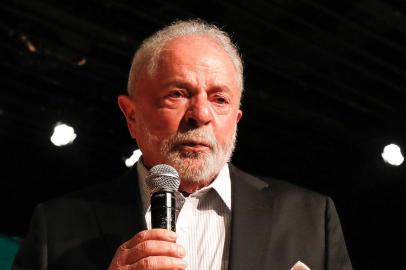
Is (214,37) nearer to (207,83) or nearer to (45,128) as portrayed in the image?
(207,83)

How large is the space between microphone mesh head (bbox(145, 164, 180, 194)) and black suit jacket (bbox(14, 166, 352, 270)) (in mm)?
312

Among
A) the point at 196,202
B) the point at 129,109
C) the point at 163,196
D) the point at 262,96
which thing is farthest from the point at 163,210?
the point at 262,96

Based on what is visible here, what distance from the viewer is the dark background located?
474 cm

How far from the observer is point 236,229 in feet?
6.40

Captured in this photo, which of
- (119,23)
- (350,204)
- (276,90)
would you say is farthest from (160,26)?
(350,204)

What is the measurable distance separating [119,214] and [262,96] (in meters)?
3.80

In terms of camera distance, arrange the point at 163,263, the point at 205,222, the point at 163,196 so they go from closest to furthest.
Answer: the point at 163,263
the point at 163,196
the point at 205,222

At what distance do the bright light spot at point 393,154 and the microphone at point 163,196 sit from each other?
4445 millimetres

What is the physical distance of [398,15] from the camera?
460cm

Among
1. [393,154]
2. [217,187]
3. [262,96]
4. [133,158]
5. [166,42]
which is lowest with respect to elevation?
[217,187]

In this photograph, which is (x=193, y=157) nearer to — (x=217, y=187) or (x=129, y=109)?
(x=217, y=187)

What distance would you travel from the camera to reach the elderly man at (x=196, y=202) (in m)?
1.93

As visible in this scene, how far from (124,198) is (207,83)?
0.38 m

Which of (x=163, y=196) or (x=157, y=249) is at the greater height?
(x=163, y=196)
